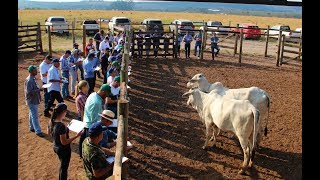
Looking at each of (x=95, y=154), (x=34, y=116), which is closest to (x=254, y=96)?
(x=95, y=154)

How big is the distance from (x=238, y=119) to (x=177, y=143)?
188 centimetres

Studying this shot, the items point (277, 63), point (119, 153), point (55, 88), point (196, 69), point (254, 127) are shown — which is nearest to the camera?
point (119, 153)

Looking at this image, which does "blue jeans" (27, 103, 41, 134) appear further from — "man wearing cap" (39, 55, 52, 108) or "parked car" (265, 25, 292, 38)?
"parked car" (265, 25, 292, 38)

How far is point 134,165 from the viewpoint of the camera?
6.91 m

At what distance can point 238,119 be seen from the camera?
6.89 m

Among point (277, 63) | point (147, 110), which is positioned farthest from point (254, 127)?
point (277, 63)

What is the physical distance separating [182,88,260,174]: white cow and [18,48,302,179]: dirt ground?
52 centimetres

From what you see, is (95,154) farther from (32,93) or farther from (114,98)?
(32,93)

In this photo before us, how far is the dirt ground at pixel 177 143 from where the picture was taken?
6770 mm

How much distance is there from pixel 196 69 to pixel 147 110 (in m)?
7.18

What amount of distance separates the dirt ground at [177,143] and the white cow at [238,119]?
20.4 inches

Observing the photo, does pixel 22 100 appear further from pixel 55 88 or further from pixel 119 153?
pixel 119 153
